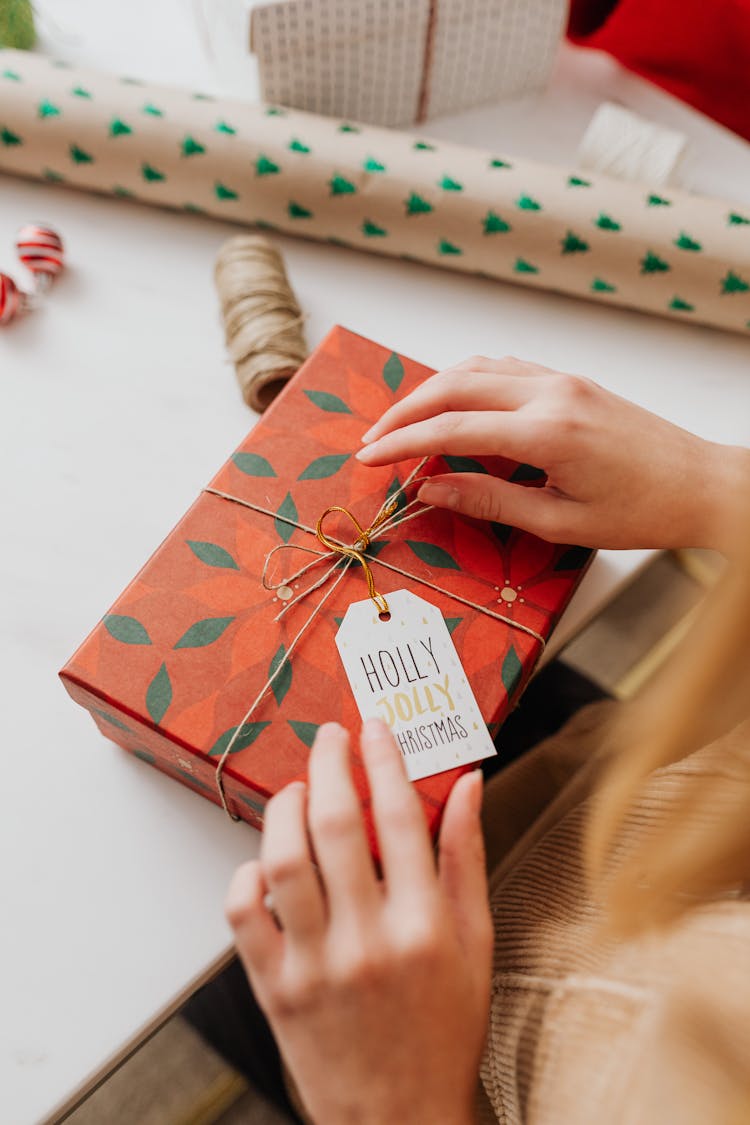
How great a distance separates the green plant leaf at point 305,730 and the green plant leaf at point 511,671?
0.13 meters

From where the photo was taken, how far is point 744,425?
30.8 inches

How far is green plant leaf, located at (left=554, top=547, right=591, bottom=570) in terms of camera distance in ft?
2.02

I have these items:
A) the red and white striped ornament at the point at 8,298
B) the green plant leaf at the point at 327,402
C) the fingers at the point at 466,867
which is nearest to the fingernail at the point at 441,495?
the green plant leaf at the point at 327,402

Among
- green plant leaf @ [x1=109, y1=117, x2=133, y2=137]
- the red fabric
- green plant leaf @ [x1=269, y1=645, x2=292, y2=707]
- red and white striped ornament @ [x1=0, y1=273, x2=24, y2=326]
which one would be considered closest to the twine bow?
green plant leaf @ [x1=269, y1=645, x2=292, y2=707]

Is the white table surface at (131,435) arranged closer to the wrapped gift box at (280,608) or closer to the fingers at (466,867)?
the wrapped gift box at (280,608)

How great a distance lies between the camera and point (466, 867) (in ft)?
1.63

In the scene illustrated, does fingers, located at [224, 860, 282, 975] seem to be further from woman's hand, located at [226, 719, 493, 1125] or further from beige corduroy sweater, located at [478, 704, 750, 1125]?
beige corduroy sweater, located at [478, 704, 750, 1125]

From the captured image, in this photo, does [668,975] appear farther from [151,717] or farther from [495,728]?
[151,717]

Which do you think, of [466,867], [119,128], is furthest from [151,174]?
[466,867]

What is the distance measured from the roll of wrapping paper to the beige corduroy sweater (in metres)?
0.48

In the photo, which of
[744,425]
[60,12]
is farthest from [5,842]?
[60,12]

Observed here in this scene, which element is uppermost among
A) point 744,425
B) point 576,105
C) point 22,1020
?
point 576,105

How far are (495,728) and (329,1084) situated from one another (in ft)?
0.77

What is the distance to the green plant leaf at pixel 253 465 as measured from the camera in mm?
626
